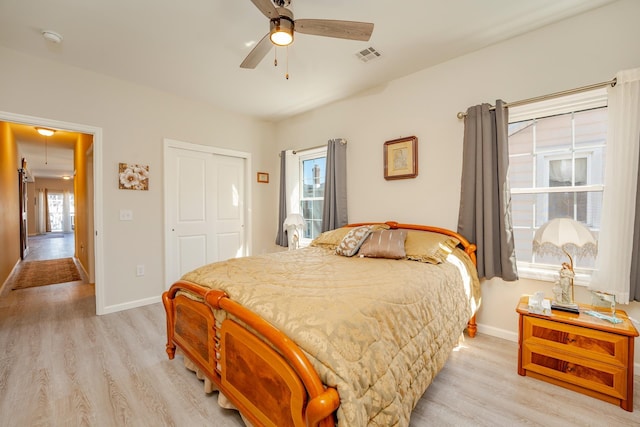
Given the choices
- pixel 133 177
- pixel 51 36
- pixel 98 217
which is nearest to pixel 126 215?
pixel 98 217

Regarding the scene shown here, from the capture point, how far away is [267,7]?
160 centimetres

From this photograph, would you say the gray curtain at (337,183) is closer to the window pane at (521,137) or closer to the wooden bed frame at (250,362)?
the window pane at (521,137)

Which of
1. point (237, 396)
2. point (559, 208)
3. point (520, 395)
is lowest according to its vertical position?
point (520, 395)

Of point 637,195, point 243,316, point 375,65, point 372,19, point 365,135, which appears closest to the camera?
point 243,316

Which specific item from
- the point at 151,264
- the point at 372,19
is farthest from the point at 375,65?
the point at 151,264

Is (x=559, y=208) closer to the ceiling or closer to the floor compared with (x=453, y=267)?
closer to the ceiling

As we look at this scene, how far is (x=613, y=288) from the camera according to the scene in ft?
6.22

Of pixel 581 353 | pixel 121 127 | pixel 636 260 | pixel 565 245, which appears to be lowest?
pixel 581 353

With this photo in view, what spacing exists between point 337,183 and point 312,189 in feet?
2.53

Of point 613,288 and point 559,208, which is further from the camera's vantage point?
point 559,208

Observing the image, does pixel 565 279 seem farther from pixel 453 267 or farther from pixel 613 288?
pixel 453 267

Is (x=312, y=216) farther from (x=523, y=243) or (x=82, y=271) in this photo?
(x=82, y=271)

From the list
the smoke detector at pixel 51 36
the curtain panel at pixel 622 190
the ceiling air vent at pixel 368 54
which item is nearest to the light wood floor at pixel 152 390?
the curtain panel at pixel 622 190

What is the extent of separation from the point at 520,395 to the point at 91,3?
3989 mm
